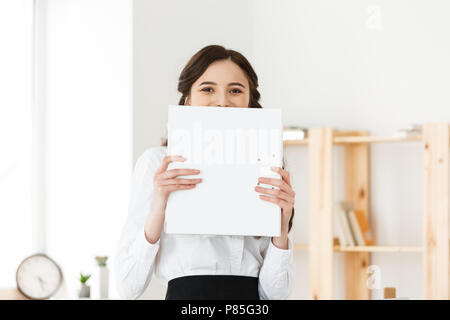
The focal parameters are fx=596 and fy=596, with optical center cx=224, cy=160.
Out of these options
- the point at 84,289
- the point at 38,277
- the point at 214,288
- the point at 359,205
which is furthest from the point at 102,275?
the point at 214,288

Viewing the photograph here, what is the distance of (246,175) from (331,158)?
5.18ft

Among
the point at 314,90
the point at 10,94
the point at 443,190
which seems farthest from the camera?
the point at 314,90

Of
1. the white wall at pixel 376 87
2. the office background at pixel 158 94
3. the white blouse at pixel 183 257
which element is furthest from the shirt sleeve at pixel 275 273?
the white wall at pixel 376 87

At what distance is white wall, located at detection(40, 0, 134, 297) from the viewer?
1.54 meters

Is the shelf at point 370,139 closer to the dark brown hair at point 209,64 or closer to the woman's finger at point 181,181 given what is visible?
the dark brown hair at point 209,64

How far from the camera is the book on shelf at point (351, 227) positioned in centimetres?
214

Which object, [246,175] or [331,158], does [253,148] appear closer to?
[246,175]

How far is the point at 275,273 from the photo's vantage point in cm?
71

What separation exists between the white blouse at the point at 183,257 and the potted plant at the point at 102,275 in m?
1.02

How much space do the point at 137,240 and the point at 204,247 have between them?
3.2 inches

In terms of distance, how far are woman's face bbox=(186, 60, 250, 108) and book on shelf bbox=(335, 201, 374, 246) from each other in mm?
1554

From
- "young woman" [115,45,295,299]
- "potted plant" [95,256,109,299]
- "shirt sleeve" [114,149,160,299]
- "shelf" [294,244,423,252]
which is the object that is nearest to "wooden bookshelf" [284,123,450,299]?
"shelf" [294,244,423,252]
